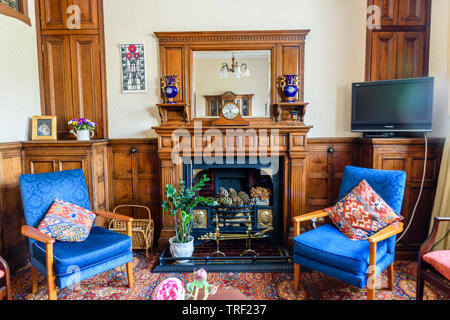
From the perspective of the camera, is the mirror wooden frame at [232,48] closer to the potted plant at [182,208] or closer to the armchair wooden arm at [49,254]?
the potted plant at [182,208]

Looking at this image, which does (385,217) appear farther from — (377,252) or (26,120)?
(26,120)

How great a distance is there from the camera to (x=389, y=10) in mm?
3137

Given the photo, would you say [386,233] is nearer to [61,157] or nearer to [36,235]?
[36,235]

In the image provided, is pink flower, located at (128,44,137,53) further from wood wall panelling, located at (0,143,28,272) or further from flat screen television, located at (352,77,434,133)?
flat screen television, located at (352,77,434,133)

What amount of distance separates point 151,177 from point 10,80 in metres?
1.66

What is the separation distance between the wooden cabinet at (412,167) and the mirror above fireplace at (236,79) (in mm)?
1223

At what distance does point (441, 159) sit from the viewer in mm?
2818

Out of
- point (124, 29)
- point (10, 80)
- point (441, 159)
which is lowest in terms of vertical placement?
point (441, 159)

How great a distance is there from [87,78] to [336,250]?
309 centimetres

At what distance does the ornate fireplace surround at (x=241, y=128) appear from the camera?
3051mm

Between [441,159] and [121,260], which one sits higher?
[441,159]

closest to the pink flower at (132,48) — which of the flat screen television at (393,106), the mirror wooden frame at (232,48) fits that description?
the mirror wooden frame at (232,48)
